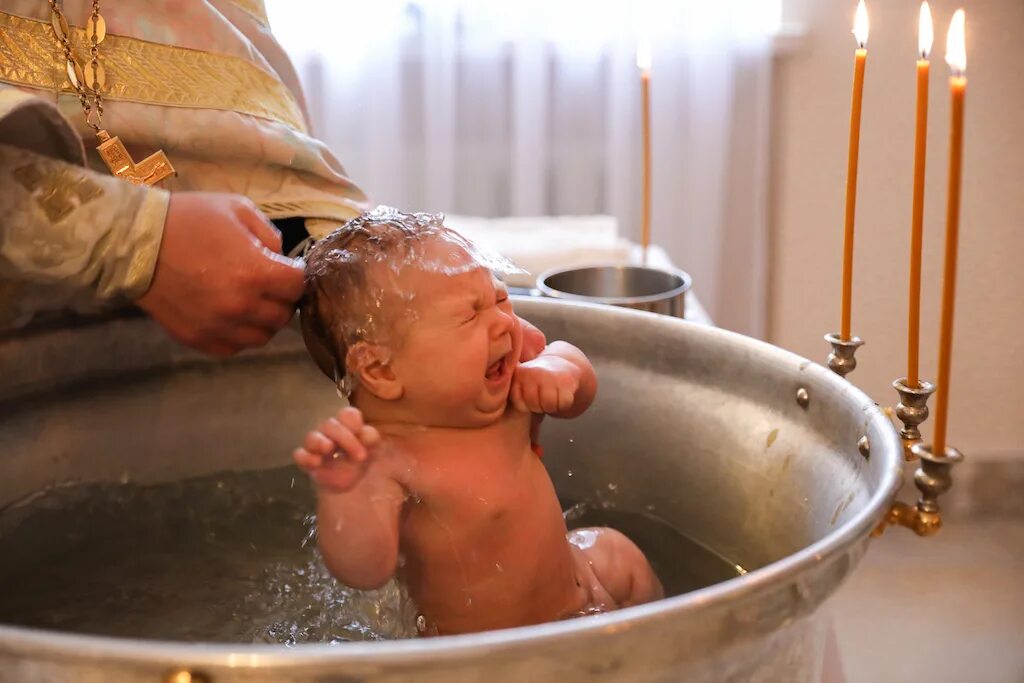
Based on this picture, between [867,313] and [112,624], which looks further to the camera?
[867,313]

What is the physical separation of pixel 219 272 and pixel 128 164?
14 centimetres

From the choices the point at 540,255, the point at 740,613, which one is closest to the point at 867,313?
the point at 540,255

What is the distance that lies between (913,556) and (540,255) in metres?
0.92

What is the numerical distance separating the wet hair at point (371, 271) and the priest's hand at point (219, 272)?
22 mm

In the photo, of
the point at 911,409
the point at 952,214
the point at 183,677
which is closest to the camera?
the point at 183,677

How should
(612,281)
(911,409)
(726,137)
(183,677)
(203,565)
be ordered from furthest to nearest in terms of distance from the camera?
1. (726,137)
2. (612,281)
3. (203,565)
4. (911,409)
5. (183,677)

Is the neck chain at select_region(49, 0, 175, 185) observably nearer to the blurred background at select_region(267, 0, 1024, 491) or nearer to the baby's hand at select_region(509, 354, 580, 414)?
the baby's hand at select_region(509, 354, 580, 414)

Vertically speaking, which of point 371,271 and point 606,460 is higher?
point 371,271

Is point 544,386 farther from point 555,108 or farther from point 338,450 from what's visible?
point 555,108

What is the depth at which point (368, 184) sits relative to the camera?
1.80 metres

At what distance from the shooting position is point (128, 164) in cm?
70

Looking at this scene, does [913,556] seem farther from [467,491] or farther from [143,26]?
[143,26]

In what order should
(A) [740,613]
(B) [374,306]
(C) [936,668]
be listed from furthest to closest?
(C) [936,668] < (B) [374,306] < (A) [740,613]

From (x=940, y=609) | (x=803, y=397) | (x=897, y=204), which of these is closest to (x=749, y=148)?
(x=897, y=204)
